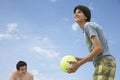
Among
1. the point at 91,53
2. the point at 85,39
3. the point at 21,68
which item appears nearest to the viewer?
the point at 91,53

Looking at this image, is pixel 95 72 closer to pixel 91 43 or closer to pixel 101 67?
pixel 101 67

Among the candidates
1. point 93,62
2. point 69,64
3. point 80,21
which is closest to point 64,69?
point 69,64

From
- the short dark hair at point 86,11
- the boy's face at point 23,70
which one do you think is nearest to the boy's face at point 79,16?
the short dark hair at point 86,11

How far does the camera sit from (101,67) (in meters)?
5.51

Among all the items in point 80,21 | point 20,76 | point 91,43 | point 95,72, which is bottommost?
point 95,72

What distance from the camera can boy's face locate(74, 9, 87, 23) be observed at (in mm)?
5918

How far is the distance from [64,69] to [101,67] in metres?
0.69

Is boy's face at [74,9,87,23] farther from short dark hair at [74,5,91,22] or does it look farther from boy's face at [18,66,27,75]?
boy's face at [18,66,27,75]

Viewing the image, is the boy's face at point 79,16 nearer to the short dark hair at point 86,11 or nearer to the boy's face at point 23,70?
the short dark hair at point 86,11

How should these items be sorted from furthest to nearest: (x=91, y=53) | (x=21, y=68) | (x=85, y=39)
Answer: (x=21, y=68) → (x=85, y=39) → (x=91, y=53)

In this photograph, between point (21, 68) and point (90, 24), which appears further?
point (21, 68)

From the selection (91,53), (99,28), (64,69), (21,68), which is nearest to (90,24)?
(99,28)

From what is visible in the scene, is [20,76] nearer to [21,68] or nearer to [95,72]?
[21,68]

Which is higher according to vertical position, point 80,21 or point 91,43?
point 80,21
